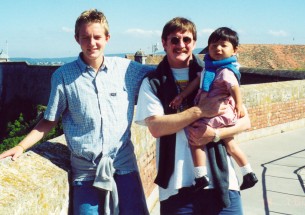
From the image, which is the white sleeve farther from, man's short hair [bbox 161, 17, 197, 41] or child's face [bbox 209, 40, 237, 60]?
child's face [bbox 209, 40, 237, 60]

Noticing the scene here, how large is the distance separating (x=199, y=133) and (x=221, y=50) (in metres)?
0.61

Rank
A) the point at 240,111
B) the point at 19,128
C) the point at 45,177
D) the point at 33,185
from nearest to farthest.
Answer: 1. the point at 33,185
2. the point at 45,177
3. the point at 240,111
4. the point at 19,128

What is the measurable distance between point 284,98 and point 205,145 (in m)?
6.92

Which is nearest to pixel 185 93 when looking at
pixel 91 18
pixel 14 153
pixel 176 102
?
pixel 176 102

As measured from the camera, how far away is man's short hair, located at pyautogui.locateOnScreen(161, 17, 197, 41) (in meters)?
2.51

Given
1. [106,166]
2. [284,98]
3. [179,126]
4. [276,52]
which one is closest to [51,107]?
[106,166]

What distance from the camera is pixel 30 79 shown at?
36000 millimetres

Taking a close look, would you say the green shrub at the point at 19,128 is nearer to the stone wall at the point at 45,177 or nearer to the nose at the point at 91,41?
the stone wall at the point at 45,177

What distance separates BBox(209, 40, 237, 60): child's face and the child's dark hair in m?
0.02

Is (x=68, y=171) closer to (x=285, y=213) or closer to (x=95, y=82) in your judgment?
(x=95, y=82)

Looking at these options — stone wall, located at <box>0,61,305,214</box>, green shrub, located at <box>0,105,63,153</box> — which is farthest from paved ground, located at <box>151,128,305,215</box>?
green shrub, located at <box>0,105,63,153</box>

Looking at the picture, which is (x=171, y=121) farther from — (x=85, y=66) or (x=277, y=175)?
(x=277, y=175)

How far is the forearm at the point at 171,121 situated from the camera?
2438mm

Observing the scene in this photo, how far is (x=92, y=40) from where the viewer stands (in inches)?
100
